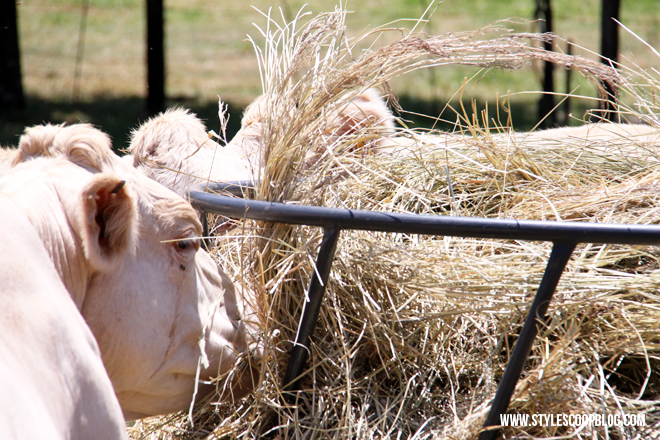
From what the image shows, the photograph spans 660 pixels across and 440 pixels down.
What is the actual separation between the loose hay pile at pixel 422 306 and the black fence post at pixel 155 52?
675cm

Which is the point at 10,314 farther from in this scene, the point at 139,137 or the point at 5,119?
the point at 5,119

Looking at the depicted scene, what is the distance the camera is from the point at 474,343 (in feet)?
6.21

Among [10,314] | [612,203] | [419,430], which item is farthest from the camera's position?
[612,203]

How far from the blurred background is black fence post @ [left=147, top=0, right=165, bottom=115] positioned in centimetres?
52

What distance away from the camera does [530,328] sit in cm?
146

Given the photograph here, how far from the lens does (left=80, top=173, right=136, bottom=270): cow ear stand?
1.46 metres

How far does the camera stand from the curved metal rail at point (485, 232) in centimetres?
141

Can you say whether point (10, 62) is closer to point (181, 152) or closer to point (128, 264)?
point (181, 152)

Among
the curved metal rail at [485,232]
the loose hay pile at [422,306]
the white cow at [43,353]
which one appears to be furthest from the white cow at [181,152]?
the white cow at [43,353]

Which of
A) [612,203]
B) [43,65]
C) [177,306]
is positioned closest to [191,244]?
[177,306]

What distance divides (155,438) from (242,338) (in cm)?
54

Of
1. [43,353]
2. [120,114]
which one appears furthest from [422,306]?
[120,114]

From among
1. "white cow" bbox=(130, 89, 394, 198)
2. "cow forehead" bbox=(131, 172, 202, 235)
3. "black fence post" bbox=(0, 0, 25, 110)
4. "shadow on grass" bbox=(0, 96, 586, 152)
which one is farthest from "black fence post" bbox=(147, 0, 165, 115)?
"cow forehead" bbox=(131, 172, 202, 235)

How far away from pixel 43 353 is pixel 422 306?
1.06m
